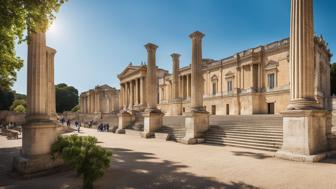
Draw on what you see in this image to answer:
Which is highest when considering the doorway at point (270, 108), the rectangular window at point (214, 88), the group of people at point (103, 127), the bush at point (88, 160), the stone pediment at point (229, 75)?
the stone pediment at point (229, 75)

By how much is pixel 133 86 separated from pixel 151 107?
34.0 metres

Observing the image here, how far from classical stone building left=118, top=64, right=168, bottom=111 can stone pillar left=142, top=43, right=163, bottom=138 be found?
2586 centimetres

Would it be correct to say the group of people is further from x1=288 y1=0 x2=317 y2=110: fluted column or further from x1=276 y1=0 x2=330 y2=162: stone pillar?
x1=288 y1=0 x2=317 y2=110: fluted column

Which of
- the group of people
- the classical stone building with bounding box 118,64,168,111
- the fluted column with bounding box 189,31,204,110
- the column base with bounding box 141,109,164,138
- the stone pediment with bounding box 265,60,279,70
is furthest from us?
the classical stone building with bounding box 118,64,168,111

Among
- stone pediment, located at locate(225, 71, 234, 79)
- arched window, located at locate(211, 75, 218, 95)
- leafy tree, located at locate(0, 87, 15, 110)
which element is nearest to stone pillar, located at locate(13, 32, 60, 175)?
stone pediment, located at locate(225, 71, 234, 79)

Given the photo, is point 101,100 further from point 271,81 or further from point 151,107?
point 271,81

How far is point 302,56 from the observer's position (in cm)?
945

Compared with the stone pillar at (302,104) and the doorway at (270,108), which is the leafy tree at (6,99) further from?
the stone pillar at (302,104)

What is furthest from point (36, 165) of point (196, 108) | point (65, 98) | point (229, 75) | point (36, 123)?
point (65, 98)

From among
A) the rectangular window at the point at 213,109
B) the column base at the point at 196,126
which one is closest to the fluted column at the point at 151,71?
the column base at the point at 196,126

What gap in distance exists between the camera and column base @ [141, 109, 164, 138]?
62.7 feet

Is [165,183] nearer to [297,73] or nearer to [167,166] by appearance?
[167,166]

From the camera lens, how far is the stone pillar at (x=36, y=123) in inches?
286

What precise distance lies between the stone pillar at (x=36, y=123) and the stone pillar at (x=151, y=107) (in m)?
11.5
